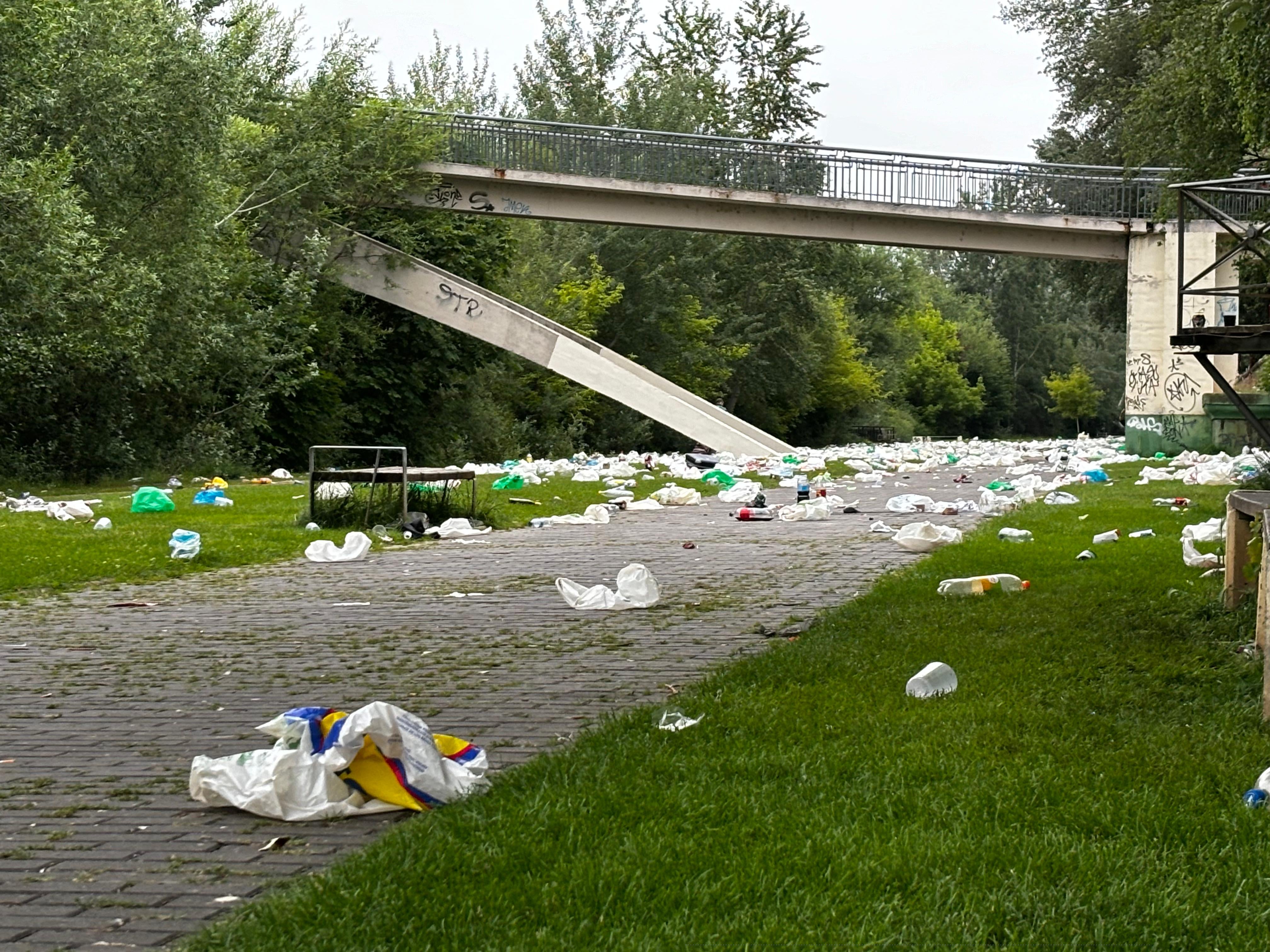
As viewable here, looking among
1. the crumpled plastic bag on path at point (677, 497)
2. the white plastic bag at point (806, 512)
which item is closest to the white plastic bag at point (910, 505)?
the white plastic bag at point (806, 512)

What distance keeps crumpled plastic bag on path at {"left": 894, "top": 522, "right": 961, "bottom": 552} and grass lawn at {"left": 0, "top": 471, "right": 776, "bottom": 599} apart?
4741 millimetres

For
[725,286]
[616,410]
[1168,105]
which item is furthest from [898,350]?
[1168,105]

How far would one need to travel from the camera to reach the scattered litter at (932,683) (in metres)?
5.56

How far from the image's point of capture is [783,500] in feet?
68.1

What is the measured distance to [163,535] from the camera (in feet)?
45.0

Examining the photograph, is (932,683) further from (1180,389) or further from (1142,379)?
(1142,379)

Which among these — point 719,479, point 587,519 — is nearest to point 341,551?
point 587,519

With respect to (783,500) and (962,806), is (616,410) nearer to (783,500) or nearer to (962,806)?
(783,500)

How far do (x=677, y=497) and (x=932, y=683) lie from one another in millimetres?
14139

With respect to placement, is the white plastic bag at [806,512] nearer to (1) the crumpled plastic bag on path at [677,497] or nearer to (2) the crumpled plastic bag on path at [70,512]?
(1) the crumpled plastic bag on path at [677,497]

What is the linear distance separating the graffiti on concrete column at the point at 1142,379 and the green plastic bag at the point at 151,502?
90.9 ft

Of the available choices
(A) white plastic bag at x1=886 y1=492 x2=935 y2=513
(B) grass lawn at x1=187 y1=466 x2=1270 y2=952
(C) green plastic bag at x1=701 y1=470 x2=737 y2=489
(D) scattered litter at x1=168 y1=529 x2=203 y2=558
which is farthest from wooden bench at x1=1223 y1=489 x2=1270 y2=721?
(C) green plastic bag at x1=701 y1=470 x2=737 y2=489

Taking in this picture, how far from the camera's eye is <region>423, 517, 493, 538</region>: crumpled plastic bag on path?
48.1 feet

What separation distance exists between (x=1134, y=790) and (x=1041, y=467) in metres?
26.9
